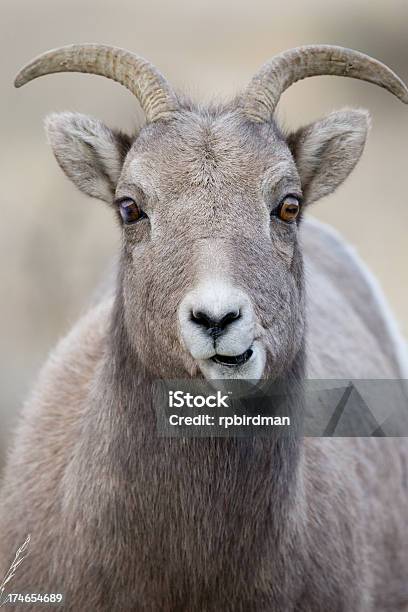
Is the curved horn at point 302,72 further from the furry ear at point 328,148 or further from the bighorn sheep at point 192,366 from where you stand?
the furry ear at point 328,148

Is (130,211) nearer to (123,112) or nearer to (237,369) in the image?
(237,369)

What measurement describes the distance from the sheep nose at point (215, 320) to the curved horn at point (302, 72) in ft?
5.21

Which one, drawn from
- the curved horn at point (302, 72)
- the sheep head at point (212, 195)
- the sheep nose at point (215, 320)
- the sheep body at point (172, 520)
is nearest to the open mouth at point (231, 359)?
the sheep head at point (212, 195)

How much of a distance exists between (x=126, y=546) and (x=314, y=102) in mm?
13628

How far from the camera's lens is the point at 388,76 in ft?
21.1

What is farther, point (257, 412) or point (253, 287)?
point (257, 412)

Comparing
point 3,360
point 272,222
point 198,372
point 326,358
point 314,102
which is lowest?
point 198,372

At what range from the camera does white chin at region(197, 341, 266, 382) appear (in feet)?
17.0

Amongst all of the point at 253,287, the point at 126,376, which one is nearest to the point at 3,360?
the point at 126,376

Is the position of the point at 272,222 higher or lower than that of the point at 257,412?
higher

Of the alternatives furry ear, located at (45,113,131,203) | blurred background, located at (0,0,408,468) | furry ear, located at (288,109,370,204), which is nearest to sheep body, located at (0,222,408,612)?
furry ear, located at (45,113,131,203)

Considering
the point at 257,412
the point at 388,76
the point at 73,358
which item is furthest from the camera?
the point at 73,358

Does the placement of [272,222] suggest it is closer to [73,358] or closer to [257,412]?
[257,412]

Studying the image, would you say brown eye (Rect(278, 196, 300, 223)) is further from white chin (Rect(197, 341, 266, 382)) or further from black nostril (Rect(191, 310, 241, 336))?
black nostril (Rect(191, 310, 241, 336))
